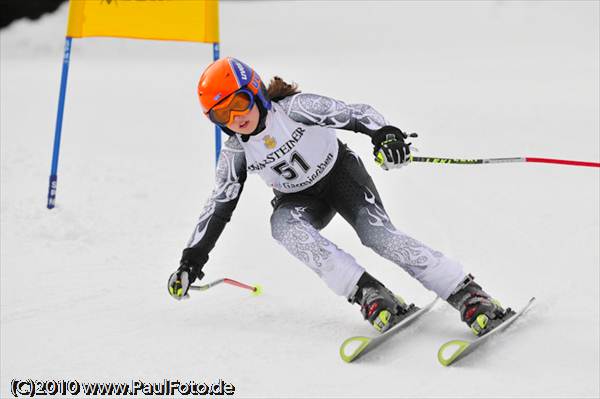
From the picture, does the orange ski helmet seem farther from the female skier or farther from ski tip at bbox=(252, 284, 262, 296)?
ski tip at bbox=(252, 284, 262, 296)

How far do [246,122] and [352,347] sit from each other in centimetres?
118

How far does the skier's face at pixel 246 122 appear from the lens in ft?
12.2

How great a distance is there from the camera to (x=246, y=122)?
3732 mm

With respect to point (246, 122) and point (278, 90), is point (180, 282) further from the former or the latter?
point (278, 90)

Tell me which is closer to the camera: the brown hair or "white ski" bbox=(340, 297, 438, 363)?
"white ski" bbox=(340, 297, 438, 363)

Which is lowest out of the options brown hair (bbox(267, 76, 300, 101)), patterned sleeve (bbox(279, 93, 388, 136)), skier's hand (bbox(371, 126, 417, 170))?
skier's hand (bbox(371, 126, 417, 170))

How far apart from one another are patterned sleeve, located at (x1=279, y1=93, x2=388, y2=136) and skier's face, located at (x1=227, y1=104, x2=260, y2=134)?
209mm

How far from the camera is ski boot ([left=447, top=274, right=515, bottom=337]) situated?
3531mm

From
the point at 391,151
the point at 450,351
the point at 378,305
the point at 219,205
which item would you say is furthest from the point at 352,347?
the point at 219,205

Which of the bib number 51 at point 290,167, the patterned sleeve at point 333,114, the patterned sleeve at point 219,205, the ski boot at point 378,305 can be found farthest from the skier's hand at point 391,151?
the patterned sleeve at point 219,205

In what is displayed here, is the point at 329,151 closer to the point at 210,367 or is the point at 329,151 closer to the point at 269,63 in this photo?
the point at 210,367

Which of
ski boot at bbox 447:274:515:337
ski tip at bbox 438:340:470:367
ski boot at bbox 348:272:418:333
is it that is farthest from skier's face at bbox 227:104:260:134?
ski tip at bbox 438:340:470:367

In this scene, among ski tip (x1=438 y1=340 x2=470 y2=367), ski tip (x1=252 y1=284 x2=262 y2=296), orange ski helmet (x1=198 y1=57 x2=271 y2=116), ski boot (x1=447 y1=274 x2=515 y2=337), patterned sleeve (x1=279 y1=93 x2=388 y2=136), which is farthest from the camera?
ski tip (x1=252 y1=284 x2=262 y2=296)

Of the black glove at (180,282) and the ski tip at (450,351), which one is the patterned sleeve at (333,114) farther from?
the ski tip at (450,351)
